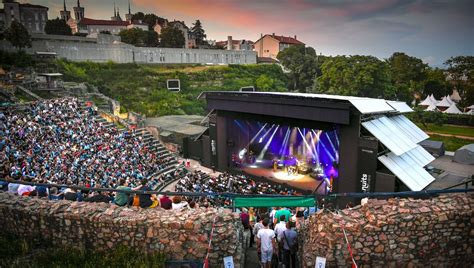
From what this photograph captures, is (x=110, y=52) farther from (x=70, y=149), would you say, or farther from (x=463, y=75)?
(x=463, y=75)

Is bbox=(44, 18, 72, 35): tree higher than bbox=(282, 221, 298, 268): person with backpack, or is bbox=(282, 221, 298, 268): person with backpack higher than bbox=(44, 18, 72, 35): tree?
bbox=(44, 18, 72, 35): tree

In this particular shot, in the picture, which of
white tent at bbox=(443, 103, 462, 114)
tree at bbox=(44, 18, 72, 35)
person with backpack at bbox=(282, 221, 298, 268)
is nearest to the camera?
person with backpack at bbox=(282, 221, 298, 268)

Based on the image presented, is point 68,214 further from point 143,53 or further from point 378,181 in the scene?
point 143,53

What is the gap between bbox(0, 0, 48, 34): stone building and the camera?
5844cm

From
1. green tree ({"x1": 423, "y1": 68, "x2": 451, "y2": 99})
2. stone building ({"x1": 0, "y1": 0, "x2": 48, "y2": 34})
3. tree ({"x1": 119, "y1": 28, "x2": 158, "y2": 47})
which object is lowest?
green tree ({"x1": 423, "y1": 68, "x2": 451, "y2": 99})

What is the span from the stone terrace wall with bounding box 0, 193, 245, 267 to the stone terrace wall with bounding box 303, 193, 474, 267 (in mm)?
1807

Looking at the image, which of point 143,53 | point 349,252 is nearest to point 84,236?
point 349,252

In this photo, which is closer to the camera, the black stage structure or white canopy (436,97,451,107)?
the black stage structure

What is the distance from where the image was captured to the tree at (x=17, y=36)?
1517 inches

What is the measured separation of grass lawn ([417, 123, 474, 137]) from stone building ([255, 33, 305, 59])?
49.4m

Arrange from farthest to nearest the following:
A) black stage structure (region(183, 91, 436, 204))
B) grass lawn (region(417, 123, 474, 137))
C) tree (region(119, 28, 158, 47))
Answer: tree (region(119, 28, 158, 47))
grass lawn (region(417, 123, 474, 137))
black stage structure (region(183, 91, 436, 204))

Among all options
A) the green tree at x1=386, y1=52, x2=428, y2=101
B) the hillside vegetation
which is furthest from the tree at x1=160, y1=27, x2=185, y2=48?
the green tree at x1=386, y1=52, x2=428, y2=101

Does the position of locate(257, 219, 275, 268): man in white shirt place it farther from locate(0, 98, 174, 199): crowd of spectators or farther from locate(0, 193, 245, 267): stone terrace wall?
locate(0, 98, 174, 199): crowd of spectators

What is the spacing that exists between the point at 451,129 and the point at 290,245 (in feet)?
122
